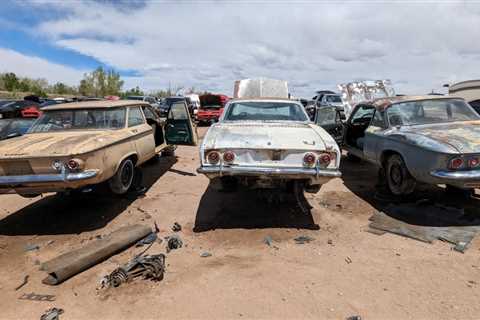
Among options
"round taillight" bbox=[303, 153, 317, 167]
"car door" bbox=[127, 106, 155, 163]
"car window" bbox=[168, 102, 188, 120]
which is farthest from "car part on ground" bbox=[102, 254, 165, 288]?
"car window" bbox=[168, 102, 188, 120]

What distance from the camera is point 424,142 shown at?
435cm

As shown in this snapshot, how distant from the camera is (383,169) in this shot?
5543mm

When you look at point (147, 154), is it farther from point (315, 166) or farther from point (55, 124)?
point (315, 166)

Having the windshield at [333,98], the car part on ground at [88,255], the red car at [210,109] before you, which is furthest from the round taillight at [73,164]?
the windshield at [333,98]

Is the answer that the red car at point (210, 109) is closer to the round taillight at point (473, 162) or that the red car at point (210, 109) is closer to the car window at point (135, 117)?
the car window at point (135, 117)

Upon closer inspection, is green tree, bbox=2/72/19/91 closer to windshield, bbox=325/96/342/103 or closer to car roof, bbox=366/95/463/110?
windshield, bbox=325/96/342/103

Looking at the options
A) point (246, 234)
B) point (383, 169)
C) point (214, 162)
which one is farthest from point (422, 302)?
point (383, 169)

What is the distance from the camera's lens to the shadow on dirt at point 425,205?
170 inches

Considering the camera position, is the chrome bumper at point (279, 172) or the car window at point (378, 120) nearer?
the chrome bumper at point (279, 172)

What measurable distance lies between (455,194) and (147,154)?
541cm

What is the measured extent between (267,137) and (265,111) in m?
1.41

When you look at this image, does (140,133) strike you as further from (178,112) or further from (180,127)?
(178,112)

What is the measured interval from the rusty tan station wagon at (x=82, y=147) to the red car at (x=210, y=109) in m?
10.7

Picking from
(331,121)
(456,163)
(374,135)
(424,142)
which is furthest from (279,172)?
(331,121)
